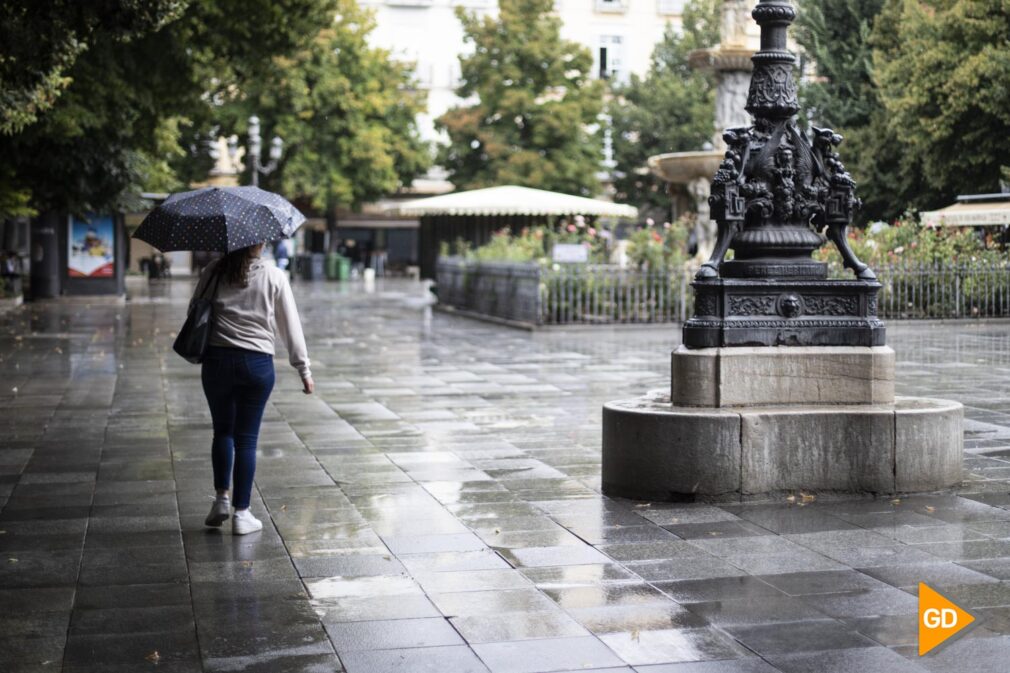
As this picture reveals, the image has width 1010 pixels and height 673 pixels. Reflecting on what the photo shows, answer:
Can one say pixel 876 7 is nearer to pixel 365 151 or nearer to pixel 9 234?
pixel 365 151

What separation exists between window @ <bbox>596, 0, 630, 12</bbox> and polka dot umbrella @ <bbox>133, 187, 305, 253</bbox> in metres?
56.2

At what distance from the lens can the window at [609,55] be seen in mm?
62156

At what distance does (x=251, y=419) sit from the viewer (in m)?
7.50

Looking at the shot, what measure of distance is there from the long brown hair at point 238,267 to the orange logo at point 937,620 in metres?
3.67

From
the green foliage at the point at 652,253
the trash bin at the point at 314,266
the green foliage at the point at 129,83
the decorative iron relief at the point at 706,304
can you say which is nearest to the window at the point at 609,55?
the trash bin at the point at 314,266

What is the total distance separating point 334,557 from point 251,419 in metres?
1.01

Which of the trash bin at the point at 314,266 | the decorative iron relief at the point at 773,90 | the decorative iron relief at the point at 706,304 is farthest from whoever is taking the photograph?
the trash bin at the point at 314,266

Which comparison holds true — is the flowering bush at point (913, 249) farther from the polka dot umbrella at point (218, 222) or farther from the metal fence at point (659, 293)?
the polka dot umbrella at point (218, 222)

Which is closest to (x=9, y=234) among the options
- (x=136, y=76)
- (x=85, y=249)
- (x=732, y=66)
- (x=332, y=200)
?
(x=85, y=249)

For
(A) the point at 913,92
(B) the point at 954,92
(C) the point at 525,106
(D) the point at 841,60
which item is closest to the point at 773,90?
(B) the point at 954,92

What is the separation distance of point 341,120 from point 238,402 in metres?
45.6

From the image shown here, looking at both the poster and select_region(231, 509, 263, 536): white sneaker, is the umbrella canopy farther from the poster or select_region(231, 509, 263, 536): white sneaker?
select_region(231, 509, 263, 536): white sneaker

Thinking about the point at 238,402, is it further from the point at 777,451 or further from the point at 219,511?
the point at 777,451

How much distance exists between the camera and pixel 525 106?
50.5m
